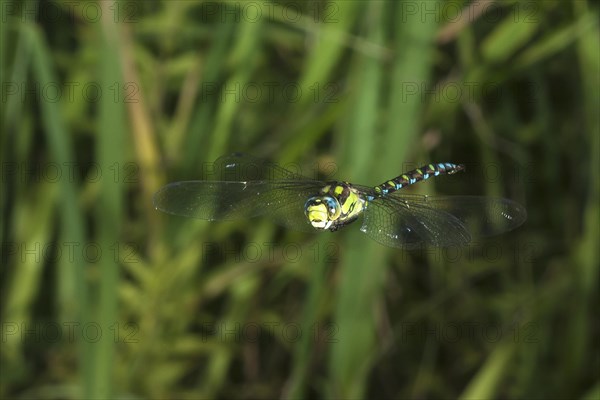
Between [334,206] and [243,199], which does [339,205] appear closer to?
[334,206]

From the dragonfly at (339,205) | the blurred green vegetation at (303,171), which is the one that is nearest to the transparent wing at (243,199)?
the dragonfly at (339,205)

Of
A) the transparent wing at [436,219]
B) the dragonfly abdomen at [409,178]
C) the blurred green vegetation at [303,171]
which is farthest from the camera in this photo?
the blurred green vegetation at [303,171]

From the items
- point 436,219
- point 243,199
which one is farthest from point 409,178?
point 243,199

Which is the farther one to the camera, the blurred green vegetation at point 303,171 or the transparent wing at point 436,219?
the blurred green vegetation at point 303,171

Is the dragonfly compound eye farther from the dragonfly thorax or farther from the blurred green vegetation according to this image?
the blurred green vegetation

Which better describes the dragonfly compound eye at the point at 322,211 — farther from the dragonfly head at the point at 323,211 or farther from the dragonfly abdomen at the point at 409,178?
the dragonfly abdomen at the point at 409,178

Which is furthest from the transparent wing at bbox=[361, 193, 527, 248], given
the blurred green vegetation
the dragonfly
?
the blurred green vegetation

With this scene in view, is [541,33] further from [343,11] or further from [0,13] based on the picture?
[0,13]

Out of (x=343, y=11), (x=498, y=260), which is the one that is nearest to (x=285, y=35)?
(x=343, y=11)
